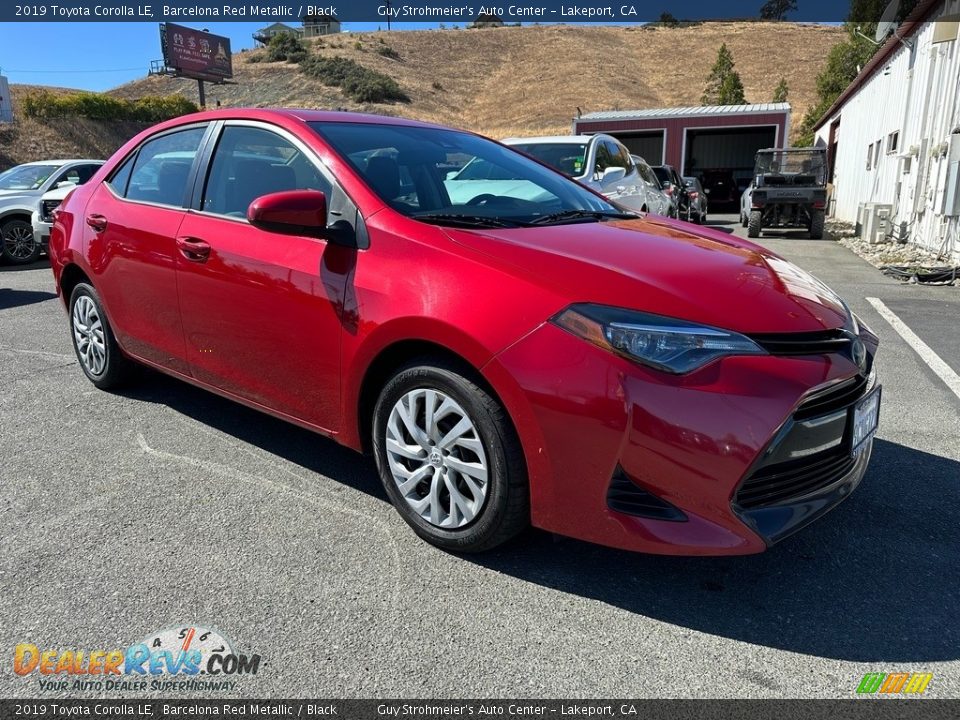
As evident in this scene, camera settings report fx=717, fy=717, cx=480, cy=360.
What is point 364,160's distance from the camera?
119 inches

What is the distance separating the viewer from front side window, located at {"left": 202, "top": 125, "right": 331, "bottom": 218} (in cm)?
310

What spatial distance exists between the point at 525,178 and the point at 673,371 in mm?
1822

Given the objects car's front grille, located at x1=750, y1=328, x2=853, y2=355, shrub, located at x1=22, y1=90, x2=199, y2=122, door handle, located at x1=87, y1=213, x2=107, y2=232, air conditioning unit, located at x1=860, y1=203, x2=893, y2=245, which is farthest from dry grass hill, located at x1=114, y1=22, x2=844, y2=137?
car's front grille, located at x1=750, y1=328, x2=853, y2=355

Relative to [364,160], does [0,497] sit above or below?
below

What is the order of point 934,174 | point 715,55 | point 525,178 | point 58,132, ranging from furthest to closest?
point 715,55 < point 58,132 < point 934,174 < point 525,178

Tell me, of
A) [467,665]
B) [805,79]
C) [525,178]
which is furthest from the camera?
[805,79]

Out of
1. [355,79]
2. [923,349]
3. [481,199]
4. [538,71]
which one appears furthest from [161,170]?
[538,71]

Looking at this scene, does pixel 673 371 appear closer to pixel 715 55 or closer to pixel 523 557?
pixel 523 557

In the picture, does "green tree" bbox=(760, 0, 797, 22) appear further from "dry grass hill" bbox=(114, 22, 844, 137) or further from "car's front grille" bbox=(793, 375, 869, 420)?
"car's front grille" bbox=(793, 375, 869, 420)

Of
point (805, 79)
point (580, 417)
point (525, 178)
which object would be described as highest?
point (805, 79)

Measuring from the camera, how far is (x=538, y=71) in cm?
7000

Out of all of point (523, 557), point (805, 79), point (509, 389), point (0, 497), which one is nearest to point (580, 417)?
point (509, 389)

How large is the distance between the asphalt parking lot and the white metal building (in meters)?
9.63

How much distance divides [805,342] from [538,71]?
73432 mm
